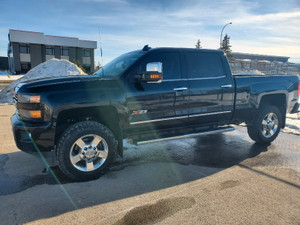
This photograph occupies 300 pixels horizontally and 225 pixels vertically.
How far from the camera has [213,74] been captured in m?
4.61

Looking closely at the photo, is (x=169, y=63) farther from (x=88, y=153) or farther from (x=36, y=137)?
(x=36, y=137)

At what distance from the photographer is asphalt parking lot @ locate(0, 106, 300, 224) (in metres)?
2.58

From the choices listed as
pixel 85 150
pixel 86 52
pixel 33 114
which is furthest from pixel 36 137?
pixel 86 52

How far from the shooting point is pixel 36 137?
315 cm

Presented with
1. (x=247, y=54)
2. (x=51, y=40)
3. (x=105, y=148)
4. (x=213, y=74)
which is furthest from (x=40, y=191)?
(x=247, y=54)

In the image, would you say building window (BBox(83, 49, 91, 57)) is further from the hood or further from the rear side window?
the hood

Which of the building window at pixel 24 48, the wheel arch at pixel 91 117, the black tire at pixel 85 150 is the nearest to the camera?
the black tire at pixel 85 150

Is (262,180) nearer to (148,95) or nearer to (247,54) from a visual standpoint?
(148,95)

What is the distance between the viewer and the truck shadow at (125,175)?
2.89 meters

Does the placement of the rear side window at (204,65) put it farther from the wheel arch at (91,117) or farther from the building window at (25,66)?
the building window at (25,66)

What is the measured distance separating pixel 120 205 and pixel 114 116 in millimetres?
1387

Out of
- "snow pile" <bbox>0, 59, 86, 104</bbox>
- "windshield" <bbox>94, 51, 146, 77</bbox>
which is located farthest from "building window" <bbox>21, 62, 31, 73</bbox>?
"windshield" <bbox>94, 51, 146, 77</bbox>

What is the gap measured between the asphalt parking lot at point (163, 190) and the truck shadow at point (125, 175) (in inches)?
0.5

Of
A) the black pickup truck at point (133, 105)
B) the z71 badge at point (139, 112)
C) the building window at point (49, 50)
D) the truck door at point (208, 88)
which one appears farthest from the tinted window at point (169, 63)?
the building window at point (49, 50)
